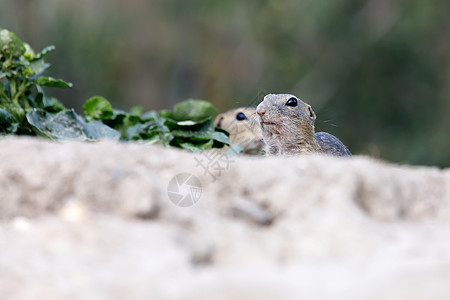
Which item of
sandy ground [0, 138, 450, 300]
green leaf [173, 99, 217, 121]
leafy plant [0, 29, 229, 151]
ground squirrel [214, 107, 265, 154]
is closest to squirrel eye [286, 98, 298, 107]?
leafy plant [0, 29, 229, 151]

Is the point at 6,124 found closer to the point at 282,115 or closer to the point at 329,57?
the point at 282,115

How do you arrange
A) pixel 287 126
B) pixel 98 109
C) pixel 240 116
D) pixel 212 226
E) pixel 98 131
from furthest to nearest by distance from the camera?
pixel 240 116
pixel 98 109
pixel 98 131
pixel 287 126
pixel 212 226

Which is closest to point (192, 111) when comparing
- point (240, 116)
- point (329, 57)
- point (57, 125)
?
point (240, 116)

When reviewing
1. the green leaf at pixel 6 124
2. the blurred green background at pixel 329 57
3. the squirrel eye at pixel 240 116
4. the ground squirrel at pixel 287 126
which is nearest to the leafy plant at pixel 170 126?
the ground squirrel at pixel 287 126

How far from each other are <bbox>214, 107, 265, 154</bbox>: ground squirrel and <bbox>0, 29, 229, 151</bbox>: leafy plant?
423 millimetres

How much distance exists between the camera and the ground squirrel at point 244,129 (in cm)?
538

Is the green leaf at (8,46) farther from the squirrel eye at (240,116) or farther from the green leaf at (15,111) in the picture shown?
the squirrel eye at (240,116)

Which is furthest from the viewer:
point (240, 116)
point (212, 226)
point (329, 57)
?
point (329, 57)

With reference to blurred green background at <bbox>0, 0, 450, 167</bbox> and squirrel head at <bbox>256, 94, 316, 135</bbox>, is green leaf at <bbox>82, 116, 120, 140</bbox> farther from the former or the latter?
blurred green background at <bbox>0, 0, 450, 167</bbox>

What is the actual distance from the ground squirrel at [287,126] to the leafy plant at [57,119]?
0.50 meters

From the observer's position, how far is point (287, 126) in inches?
167

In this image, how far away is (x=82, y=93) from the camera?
16.4 m

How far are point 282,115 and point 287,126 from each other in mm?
76

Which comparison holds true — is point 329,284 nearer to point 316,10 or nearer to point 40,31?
point 316,10
